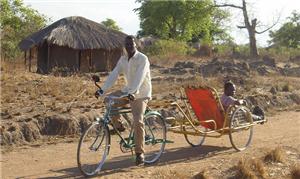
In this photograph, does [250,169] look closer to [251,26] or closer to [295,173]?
[295,173]

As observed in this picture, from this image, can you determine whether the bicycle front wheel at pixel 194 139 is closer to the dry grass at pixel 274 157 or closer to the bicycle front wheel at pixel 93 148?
the dry grass at pixel 274 157

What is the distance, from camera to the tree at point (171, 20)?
156ft

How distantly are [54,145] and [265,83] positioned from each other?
9885 mm

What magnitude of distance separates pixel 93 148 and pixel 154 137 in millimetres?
1032

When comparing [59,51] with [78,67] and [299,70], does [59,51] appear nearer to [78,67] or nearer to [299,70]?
[78,67]

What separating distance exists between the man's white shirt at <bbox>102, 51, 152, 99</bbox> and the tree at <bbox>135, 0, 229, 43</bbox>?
39.8 m

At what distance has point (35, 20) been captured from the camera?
120 ft

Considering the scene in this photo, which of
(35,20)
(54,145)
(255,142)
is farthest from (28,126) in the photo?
(35,20)

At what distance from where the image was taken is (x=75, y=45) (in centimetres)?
2197

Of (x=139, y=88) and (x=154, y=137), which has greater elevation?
(x=139, y=88)

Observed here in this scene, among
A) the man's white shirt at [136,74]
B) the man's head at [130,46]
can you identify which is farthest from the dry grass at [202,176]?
the man's head at [130,46]

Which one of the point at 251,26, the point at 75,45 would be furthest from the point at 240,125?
the point at 251,26

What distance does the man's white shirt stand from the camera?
6.60 metres

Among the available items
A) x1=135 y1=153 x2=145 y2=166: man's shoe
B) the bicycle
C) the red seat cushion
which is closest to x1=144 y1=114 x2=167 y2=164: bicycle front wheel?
the bicycle
